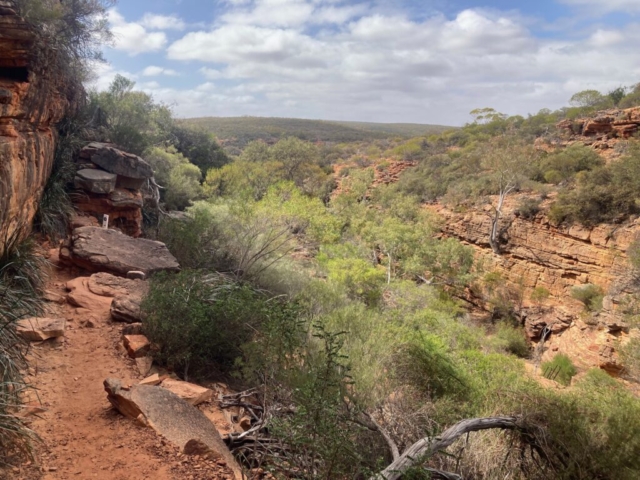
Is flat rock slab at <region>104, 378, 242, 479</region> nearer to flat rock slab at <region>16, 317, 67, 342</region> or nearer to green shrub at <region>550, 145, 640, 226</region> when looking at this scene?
flat rock slab at <region>16, 317, 67, 342</region>

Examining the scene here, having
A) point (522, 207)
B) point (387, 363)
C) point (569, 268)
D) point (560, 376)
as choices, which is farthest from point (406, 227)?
point (387, 363)

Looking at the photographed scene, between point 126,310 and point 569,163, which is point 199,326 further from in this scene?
point 569,163

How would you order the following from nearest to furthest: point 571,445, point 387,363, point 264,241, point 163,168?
point 571,445 → point 387,363 → point 264,241 → point 163,168

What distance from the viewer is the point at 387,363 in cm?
685

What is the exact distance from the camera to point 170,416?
431 centimetres

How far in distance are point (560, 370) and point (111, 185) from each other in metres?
14.8

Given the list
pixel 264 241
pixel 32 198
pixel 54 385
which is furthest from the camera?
pixel 264 241

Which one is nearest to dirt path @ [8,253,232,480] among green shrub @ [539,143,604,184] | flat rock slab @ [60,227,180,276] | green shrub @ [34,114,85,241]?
flat rock slab @ [60,227,180,276]

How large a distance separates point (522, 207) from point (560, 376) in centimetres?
1000

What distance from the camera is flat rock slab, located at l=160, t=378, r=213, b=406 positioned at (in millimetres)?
4957

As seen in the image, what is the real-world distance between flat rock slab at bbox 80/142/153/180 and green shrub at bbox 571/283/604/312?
669 inches

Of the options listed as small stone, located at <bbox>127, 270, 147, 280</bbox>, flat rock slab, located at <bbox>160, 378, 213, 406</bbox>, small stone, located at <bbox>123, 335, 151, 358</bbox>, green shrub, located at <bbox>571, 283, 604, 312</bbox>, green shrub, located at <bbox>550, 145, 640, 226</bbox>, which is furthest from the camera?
green shrub, located at <bbox>550, 145, 640, 226</bbox>

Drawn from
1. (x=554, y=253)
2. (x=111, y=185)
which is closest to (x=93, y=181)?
(x=111, y=185)

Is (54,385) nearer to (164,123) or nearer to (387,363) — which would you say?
(387,363)
